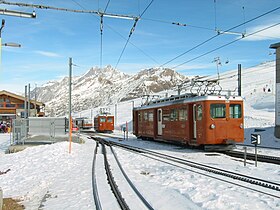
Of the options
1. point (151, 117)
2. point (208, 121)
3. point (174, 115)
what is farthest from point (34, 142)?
point (208, 121)

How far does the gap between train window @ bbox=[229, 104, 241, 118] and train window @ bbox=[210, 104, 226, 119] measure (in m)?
0.41

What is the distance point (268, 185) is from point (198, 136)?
335 inches

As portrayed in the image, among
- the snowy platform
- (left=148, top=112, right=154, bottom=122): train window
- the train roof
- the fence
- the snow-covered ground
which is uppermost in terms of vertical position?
the train roof

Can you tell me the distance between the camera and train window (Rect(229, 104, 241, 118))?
17141mm

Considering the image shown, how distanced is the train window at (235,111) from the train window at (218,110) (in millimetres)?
409

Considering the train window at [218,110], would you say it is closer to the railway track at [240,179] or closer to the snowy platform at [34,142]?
the railway track at [240,179]

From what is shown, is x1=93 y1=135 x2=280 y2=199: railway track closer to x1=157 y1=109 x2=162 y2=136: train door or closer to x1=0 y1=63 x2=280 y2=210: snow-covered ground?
x1=0 y1=63 x2=280 y2=210: snow-covered ground

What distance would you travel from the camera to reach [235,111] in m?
17.3

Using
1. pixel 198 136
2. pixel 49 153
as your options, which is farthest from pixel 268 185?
pixel 49 153

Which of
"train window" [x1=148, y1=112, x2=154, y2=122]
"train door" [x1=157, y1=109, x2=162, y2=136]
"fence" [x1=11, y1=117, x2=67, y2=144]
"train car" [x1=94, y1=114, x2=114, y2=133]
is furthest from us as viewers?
"train car" [x1=94, y1=114, x2=114, y2=133]

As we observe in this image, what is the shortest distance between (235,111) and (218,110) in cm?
106

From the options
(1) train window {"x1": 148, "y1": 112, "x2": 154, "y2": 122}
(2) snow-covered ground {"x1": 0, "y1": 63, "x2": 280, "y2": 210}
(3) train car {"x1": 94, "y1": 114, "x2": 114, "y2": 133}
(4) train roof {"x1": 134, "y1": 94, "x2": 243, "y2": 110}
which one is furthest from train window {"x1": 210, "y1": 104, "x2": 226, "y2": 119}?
(3) train car {"x1": 94, "y1": 114, "x2": 114, "y2": 133}

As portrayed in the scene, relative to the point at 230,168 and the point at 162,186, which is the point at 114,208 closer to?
the point at 162,186

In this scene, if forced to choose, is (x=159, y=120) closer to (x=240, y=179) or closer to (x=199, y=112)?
(x=199, y=112)
